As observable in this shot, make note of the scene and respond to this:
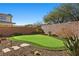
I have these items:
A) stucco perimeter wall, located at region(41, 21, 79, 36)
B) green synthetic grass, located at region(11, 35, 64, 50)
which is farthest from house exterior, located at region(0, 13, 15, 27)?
stucco perimeter wall, located at region(41, 21, 79, 36)

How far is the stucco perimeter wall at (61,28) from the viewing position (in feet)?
12.0

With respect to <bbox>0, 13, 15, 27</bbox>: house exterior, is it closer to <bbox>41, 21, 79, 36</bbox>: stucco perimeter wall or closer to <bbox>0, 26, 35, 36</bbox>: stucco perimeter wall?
<bbox>0, 26, 35, 36</bbox>: stucco perimeter wall

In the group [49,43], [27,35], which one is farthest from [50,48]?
[27,35]

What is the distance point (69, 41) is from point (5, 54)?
802 millimetres

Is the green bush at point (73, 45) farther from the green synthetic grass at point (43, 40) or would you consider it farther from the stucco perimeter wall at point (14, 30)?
the stucco perimeter wall at point (14, 30)

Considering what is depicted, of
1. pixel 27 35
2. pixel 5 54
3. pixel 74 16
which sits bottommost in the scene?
pixel 5 54

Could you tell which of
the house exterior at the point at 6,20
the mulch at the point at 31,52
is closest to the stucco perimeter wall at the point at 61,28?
the mulch at the point at 31,52

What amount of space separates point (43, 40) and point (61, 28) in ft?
0.89

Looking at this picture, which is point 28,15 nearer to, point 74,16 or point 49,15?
point 49,15

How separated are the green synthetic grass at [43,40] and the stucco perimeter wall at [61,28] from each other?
93mm

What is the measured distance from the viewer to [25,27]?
3.71 meters

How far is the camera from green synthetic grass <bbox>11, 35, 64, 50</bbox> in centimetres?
367

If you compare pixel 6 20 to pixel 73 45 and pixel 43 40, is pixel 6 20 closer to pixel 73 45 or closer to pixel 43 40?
pixel 43 40

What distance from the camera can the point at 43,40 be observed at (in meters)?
3.69
